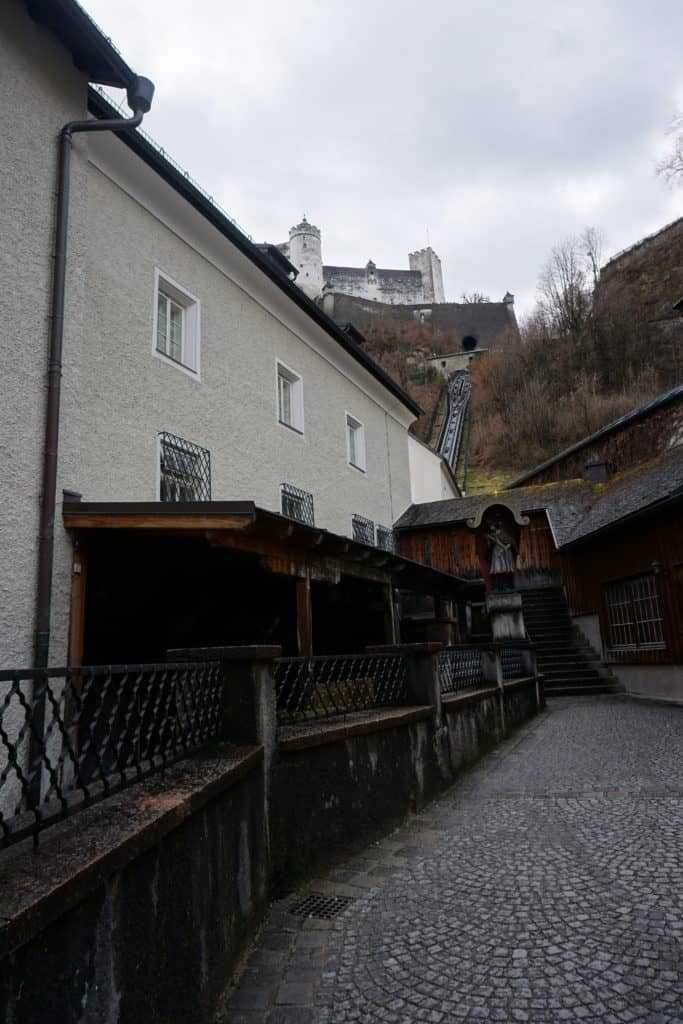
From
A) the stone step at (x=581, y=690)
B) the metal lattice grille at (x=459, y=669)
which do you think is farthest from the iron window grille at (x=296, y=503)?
the stone step at (x=581, y=690)

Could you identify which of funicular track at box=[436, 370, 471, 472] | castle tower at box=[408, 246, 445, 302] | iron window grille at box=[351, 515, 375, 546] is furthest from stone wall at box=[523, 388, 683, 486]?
castle tower at box=[408, 246, 445, 302]

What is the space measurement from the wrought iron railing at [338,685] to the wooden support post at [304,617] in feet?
7.66

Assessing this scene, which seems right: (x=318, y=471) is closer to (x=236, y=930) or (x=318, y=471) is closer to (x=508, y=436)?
(x=236, y=930)

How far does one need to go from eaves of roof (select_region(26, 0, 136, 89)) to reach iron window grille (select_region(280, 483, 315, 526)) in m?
6.65

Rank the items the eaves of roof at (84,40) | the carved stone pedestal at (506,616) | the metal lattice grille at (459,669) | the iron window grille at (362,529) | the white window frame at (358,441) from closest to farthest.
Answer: the eaves of roof at (84,40), the metal lattice grille at (459,669), the carved stone pedestal at (506,616), the iron window grille at (362,529), the white window frame at (358,441)

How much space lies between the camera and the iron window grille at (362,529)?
1568 cm

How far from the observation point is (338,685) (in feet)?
17.1

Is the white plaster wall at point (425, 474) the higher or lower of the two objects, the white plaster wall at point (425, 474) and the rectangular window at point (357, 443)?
the higher

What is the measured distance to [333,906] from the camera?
3689mm

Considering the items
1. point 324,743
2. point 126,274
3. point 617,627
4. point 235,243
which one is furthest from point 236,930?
point 617,627

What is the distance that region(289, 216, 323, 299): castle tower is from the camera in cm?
6762

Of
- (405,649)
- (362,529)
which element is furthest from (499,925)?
(362,529)

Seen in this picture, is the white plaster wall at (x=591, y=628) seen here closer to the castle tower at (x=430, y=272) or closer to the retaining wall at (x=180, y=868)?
the retaining wall at (x=180, y=868)

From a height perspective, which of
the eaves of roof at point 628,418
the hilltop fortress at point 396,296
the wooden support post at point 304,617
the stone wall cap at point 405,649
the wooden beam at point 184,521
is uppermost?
the hilltop fortress at point 396,296
